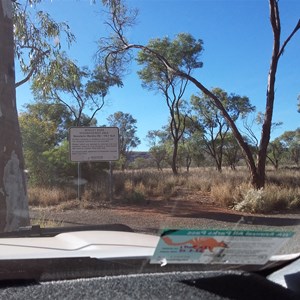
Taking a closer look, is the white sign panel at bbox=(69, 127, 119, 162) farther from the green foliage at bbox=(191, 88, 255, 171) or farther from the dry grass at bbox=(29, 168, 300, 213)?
the green foliage at bbox=(191, 88, 255, 171)

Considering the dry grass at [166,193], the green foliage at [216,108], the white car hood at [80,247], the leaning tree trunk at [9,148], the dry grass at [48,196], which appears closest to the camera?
the white car hood at [80,247]

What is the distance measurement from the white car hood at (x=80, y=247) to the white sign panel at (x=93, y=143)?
13517 mm

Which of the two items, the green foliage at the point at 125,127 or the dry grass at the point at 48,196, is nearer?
the dry grass at the point at 48,196

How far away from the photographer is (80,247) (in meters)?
2.88

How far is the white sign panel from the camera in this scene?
16797mm

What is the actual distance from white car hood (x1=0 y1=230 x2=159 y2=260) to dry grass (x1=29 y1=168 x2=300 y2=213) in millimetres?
11201

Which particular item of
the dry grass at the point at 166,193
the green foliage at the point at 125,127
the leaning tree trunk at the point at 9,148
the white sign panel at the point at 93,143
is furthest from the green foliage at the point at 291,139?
the leaning tree trunk at the point at 9,148

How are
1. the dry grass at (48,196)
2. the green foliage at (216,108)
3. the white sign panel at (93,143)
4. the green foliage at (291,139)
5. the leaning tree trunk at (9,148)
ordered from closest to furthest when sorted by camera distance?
the leaning tree trunk at (9,148) < the dry grass at (48,196) < the white sign panel at (93,143) < the green foliage at (216,108) < the green foliage at (291,139)

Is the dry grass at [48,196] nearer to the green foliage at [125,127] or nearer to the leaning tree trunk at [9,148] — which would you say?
the leaning tree trunk at [9,148]

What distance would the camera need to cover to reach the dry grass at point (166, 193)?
14.4 metres

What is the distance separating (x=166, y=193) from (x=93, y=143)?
13.1 ft

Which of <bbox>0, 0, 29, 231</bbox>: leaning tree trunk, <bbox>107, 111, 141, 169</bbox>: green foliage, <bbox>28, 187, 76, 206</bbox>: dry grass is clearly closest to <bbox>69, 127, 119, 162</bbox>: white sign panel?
<bbox>28, 187, 76, 206</bbox>: dry grass

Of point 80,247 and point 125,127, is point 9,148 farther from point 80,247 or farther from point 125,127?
point 125,127

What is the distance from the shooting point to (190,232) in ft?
8.26
